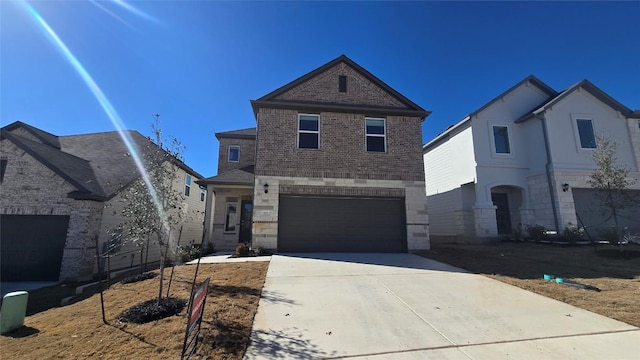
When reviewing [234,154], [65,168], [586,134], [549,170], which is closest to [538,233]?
[549,170]

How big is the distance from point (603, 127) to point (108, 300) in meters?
22.2

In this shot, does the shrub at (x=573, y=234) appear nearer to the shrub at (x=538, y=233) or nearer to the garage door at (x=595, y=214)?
the shrub at (x=538, y=233)

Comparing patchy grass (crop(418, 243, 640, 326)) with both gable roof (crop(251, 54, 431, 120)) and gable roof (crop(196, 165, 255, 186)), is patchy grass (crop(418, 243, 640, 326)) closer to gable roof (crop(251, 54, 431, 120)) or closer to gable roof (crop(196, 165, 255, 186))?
gable roof (crop(251, 54, 431, 120))

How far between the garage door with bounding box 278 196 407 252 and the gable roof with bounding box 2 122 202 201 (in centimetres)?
523

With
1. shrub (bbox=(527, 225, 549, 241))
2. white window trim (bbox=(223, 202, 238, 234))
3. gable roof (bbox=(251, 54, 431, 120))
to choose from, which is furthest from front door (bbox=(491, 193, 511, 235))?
white window trim (bbox=(223, 202, 238, 234))

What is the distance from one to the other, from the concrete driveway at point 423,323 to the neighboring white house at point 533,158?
9543 millimetres

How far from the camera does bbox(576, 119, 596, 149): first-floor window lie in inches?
590

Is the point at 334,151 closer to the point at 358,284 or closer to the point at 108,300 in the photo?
the point at 358,284

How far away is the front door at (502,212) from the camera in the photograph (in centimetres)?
1623

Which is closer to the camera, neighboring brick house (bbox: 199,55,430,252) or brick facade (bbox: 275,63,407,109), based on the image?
neighboring brick house (bbox: 199,55,430,252)

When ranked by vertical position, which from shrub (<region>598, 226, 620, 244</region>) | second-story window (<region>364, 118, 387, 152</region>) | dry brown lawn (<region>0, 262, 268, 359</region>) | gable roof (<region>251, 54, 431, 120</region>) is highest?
gable roof (<region>251, 54, 431, 120</region>)

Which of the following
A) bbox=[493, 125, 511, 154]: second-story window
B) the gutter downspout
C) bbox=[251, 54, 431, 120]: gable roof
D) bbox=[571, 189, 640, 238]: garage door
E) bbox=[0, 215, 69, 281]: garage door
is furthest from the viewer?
bbox=[493, 125, 511, 154]: second-story window

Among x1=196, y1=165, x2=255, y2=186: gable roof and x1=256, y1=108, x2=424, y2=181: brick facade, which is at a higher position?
x1=256, y1=108, x2=424, y2=181: brick facade

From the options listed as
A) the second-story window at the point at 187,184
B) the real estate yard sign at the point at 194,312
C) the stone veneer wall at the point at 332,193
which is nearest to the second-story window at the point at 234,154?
the second-story window at the point at 187,184
